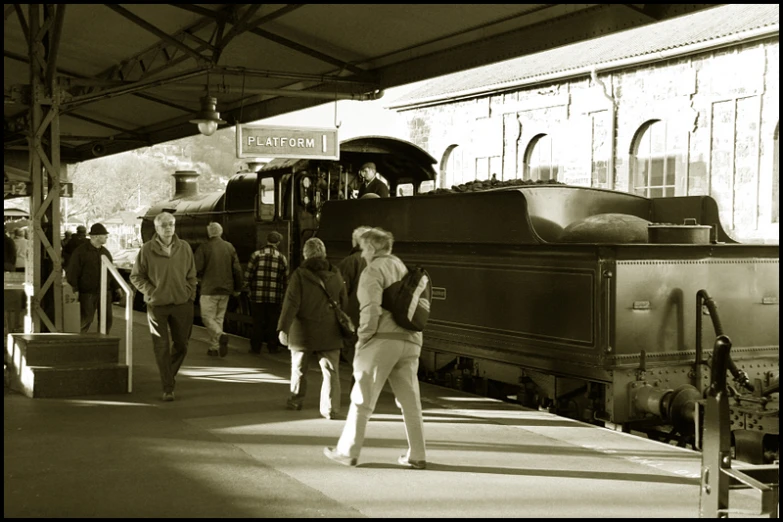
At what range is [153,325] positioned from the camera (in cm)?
832

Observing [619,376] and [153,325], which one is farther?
[153,325]

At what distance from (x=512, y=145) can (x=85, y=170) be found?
282 feet

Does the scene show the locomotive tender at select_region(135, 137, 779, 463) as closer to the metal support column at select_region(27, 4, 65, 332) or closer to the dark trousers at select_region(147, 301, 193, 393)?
the dark trousers at select_region(147, 301, 193, 393)

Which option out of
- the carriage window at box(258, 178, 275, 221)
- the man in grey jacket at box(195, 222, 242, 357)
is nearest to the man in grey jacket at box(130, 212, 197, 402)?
the man in grey jacket at box(195, 222, 242, 357)

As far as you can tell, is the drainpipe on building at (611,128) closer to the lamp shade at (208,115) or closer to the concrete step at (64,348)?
the lamp shade at (208,115)

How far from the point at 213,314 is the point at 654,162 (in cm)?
1418

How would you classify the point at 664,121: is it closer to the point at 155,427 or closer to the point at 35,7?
the point at 35,7

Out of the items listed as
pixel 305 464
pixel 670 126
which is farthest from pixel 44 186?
pixel 670 126

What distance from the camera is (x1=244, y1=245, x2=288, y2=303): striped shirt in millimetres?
11883

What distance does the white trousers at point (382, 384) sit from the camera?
5938 millimetres

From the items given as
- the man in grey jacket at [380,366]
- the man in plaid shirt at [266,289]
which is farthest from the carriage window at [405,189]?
the man in grey jacket at [380,366]

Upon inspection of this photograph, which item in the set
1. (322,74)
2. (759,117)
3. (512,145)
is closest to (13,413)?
(322,74)

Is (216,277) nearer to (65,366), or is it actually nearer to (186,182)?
(65,366)

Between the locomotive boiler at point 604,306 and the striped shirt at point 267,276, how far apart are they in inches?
113
